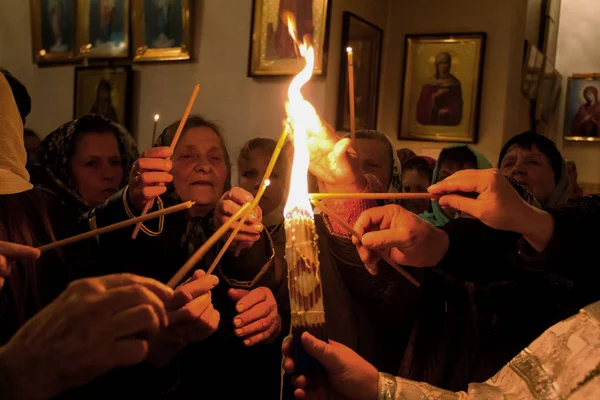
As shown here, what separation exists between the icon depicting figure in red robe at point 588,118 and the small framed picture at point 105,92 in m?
5.14

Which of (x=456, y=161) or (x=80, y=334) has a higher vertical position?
(x=456, y=161)

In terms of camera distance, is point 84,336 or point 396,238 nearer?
point 84,336

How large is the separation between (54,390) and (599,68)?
754 centimetres

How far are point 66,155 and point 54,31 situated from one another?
2873mm

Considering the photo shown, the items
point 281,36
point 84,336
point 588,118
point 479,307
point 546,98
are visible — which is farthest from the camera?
point 588,118

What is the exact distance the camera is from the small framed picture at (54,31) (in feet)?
15.6

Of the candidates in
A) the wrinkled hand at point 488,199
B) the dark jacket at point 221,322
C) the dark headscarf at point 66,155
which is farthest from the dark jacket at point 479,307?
the dark headscarf at point 66,155

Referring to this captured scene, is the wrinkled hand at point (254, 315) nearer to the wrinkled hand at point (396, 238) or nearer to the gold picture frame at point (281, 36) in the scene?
the wrinkled hand at point (396, 238)

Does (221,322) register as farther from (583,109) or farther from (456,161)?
(583,109)

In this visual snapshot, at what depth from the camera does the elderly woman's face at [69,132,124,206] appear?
8.10 ft

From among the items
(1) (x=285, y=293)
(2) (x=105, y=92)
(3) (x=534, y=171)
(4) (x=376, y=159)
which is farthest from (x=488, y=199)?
(2) (x=105, y=92)

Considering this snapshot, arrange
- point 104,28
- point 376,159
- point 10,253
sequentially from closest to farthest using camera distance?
1. point 10,253
2. point 376,159
3. point 104,28

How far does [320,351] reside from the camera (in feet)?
3.17

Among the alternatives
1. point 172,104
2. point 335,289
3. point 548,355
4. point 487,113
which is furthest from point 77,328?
point 487,113
